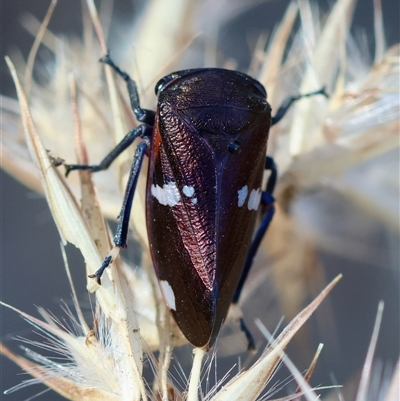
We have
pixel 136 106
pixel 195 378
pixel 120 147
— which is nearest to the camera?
pixel 195 378

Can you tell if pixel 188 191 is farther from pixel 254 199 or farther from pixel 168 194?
pixel 254 199

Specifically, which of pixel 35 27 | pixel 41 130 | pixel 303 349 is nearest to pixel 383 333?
pixel 303 349

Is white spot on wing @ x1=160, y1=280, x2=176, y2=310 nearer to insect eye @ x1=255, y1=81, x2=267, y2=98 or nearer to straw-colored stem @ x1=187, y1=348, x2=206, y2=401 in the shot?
straw-colored stem @ x1=187, y1=348, x2=206, y2=401

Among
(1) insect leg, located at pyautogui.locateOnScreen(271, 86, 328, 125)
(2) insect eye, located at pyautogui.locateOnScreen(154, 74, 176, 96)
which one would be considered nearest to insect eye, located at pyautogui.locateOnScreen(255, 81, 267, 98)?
(1) insect leg, located at pyautogui.locateOnScreen(271, 86, 328, 125)

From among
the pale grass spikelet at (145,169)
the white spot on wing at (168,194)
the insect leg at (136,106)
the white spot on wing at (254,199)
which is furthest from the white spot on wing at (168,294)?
the insect leg at (136,106)

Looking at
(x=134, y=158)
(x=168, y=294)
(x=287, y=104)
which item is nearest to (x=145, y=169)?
(x=134, y=158)

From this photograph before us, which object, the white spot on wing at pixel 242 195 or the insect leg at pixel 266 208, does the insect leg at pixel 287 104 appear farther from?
the white spot on wing at pixel 242 195
